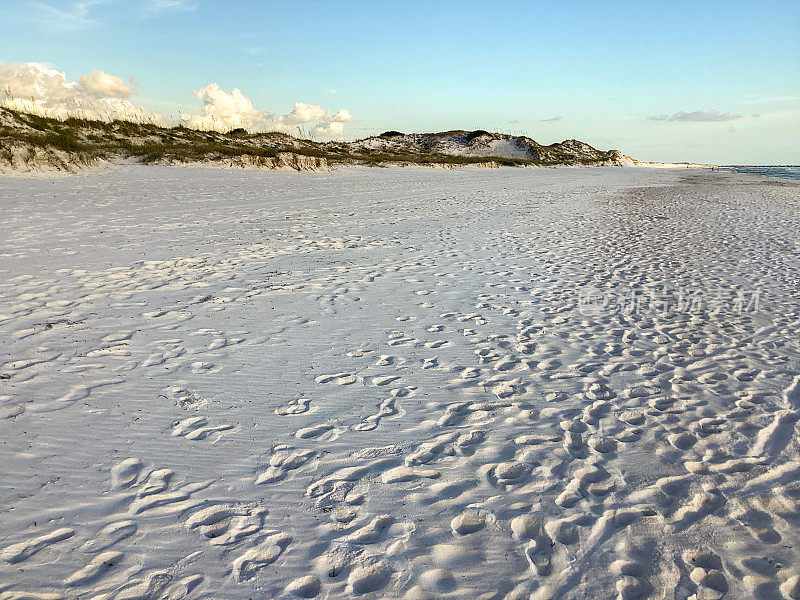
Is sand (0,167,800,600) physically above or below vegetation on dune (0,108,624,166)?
below

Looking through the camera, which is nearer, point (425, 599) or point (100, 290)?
point (425, 599)

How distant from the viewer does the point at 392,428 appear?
4.01 meters

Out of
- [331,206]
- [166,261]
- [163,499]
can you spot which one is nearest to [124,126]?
[331,206]

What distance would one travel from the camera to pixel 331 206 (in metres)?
16.8

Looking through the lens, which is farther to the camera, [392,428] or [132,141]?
[132,141]

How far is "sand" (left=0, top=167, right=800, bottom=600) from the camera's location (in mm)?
2719

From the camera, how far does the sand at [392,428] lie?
2719 mm

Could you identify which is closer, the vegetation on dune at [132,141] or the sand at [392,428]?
the sand at [392,428]

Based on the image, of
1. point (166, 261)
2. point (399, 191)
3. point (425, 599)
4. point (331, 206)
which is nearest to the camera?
point (425, 599)

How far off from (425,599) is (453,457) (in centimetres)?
121

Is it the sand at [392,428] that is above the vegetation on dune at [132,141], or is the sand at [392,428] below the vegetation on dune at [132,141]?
below

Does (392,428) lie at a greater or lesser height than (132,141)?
lesser

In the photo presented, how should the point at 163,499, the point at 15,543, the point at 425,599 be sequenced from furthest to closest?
1. the point at 163,499
2. the point at 15,543
3. the point at 425,599

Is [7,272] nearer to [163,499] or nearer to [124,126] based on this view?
[163,499]
